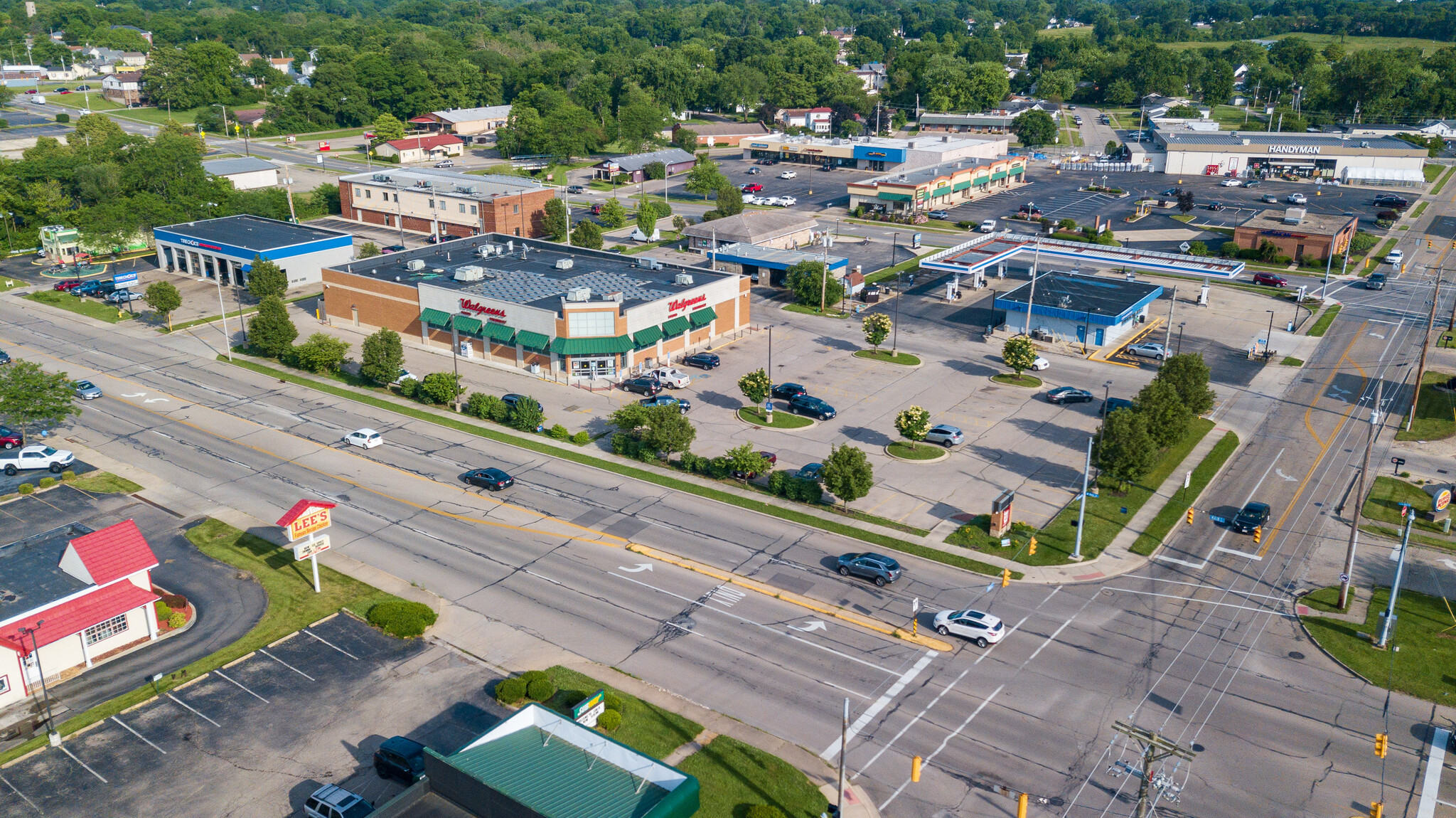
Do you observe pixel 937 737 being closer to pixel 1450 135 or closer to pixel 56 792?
pixel 56 792

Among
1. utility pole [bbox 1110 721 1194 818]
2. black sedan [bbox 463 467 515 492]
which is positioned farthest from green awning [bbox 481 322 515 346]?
utility pole [bbox 1110 721 1194 818]

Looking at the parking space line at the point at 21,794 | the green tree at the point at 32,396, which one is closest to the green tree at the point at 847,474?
the parking space line at the point at 21,794

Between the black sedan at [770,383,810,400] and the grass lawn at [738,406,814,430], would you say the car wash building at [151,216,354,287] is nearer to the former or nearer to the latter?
the grass lawn at [738,406,814,430]

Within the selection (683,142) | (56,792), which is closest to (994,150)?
(683,142)

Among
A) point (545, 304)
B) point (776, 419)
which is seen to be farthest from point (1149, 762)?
point (545, 304)

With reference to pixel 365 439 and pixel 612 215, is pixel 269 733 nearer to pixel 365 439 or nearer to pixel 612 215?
pixel 365 439

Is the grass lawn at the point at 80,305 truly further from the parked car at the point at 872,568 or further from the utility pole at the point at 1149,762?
the utility pole at the point at 1149,762
